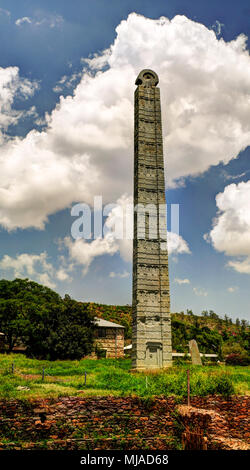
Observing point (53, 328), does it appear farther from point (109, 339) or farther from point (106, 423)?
point (106, 423)

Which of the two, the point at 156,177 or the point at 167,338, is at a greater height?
the point at 156,177

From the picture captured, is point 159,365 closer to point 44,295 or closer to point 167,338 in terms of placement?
point 167,338

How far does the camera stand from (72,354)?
28969 millimetres

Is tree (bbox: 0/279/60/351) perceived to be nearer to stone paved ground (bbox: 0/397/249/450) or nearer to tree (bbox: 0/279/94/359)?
tree (bbox: 0/279/94/359)

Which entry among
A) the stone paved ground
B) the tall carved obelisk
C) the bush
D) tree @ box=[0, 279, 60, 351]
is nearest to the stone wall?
tree @ box=[0, 279, 60, 351]

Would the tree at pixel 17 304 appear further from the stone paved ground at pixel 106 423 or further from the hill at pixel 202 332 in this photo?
the stone paved ground at pixel 106 423

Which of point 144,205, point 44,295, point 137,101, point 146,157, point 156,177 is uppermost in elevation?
point 137,101

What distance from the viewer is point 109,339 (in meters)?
38.2

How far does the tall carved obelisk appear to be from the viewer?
71.5ft

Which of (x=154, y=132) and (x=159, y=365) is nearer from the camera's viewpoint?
(x=159, y=365)

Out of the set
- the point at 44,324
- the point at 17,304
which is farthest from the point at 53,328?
the point at 17,304

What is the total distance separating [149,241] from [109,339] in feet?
62.4

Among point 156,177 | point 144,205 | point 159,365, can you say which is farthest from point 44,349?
point 156,177
